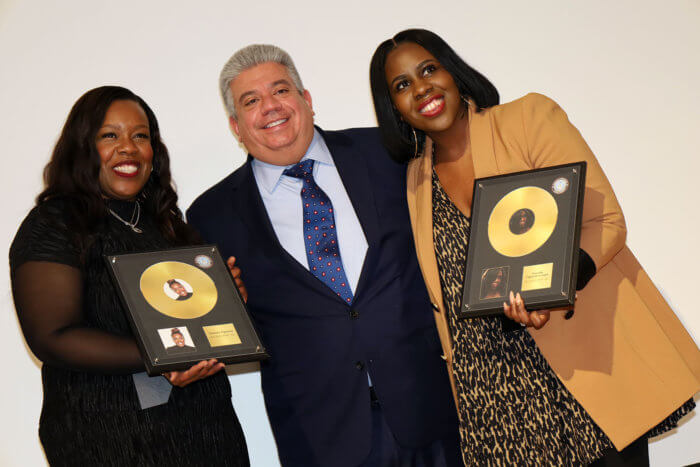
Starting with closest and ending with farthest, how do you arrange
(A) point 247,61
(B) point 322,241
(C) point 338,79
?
(B) point 322,241, (A) point 247,61, (C) point 338,79

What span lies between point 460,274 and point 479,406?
17.3 inches

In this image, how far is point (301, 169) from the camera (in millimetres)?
2562

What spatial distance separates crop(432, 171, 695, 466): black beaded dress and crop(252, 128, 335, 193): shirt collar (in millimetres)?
583

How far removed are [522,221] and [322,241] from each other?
0.76 m

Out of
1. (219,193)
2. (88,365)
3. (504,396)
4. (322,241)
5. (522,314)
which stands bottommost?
(504,396)

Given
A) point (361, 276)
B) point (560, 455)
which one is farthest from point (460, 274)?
point (560, 455)

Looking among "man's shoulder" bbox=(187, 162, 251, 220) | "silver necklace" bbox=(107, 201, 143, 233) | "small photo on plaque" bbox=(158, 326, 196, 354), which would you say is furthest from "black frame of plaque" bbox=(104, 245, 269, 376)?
"man's shoulder" bbox=(187, 162, 251, 220)

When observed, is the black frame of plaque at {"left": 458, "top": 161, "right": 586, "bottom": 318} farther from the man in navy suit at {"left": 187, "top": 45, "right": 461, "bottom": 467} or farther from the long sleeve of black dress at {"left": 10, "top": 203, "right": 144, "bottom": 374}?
the long sleeve of black dress at {"left": 10, "top": 203, "right": 144, "bottom": 374}

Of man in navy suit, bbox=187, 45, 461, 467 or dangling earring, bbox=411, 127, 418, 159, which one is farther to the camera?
dangling earring, bbox=411, 127, 418, 159

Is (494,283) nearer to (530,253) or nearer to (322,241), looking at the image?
(530,253)

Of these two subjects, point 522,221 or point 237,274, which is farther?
point 237,274

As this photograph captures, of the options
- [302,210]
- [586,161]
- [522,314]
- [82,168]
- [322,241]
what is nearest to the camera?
[522,314]

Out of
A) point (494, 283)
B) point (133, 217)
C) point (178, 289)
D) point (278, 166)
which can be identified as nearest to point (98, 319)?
point (178, 289)

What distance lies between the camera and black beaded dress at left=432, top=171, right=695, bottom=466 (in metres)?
2.06
